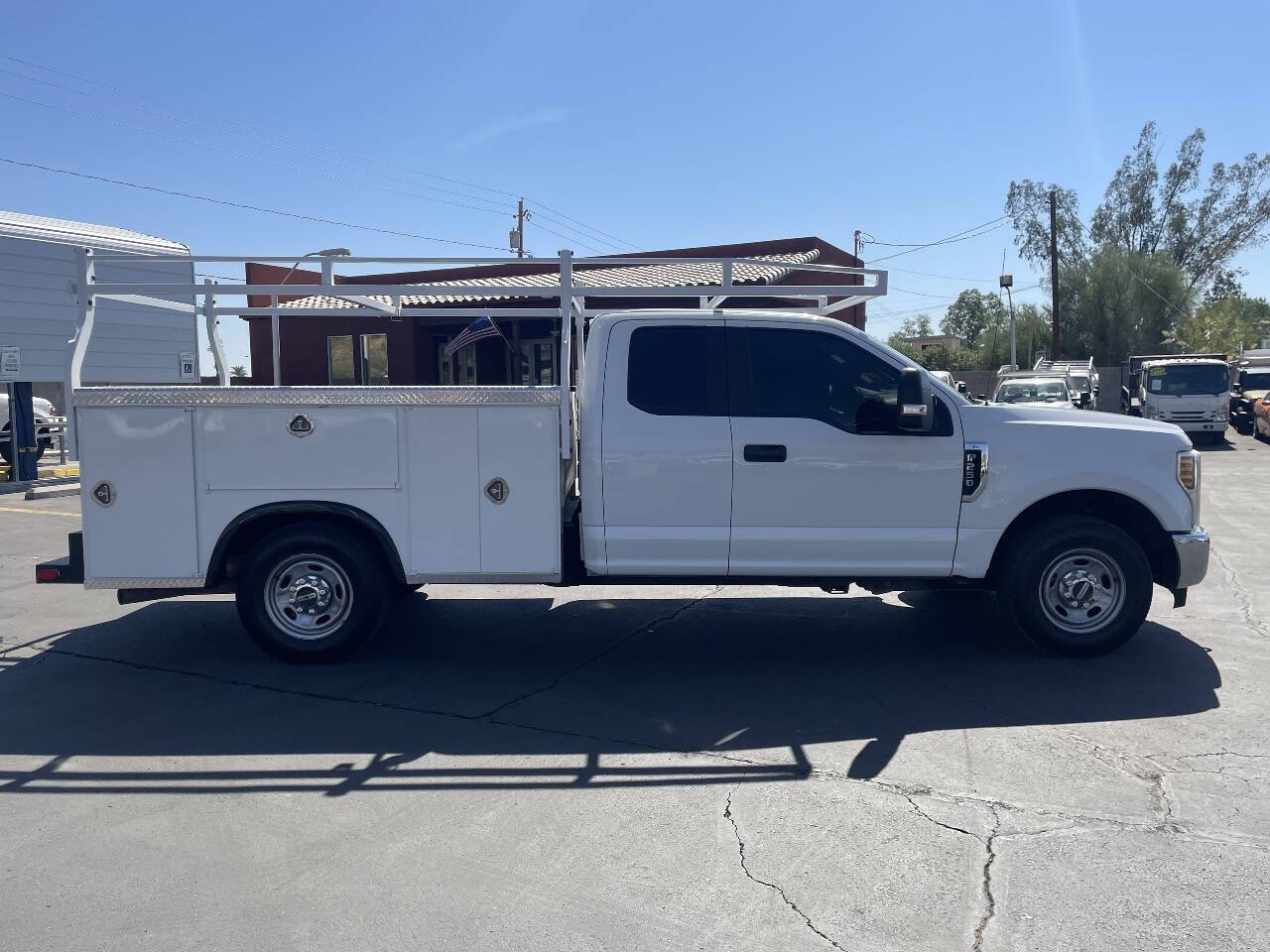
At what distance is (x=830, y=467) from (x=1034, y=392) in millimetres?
20836

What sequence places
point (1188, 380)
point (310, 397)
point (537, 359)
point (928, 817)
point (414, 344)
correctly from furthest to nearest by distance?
point (1188, 380)
point (414, 344)
point (537, 359)
point (310, 397)
point (928, 817)

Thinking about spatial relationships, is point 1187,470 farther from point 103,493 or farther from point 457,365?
point 457,365

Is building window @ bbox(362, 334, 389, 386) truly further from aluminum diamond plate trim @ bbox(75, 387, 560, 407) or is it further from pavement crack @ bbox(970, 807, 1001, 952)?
pavement crack @ bbox(970, 807, 1001, 952)

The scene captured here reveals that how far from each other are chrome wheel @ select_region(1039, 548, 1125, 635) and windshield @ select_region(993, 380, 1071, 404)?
19190mm

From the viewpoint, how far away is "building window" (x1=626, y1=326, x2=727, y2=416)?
6.73 metres

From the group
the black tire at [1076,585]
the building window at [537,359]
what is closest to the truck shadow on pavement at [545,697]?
the black tire at [1076,585]

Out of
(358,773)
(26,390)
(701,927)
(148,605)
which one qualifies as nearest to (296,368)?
(26,390)

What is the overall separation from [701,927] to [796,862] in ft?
2.02

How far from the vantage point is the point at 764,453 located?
6641mm

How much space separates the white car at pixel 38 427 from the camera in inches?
760

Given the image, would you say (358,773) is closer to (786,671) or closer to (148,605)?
(786,671)

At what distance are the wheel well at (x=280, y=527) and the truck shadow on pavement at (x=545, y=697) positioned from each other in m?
0.66

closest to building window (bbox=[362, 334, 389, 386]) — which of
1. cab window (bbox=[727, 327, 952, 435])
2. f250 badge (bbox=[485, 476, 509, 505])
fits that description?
f250 badge (bbox=[485, 476, 509, 505])

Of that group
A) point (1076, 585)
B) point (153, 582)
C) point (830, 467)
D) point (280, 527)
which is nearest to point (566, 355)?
point (830, 467)
